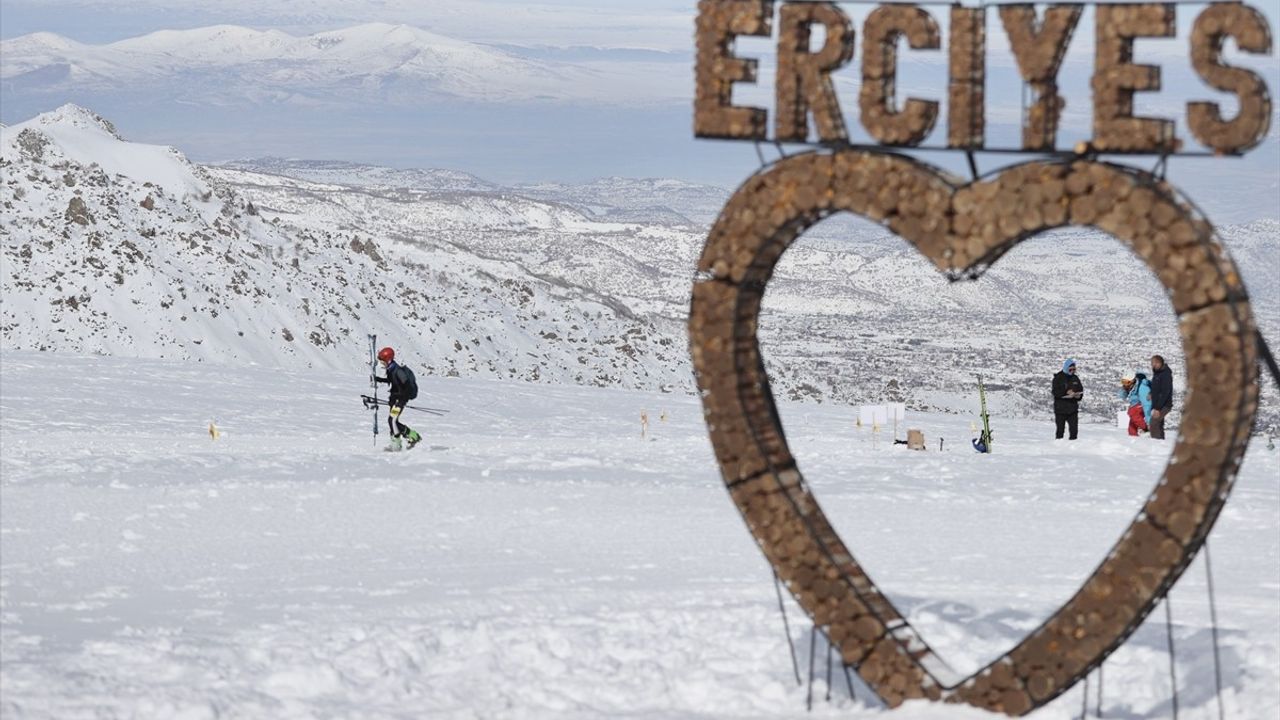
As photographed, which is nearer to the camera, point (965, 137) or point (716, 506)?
point (965, 137)

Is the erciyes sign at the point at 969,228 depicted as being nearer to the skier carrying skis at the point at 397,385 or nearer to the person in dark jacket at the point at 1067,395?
the skier carrying skis at the point at 397,385

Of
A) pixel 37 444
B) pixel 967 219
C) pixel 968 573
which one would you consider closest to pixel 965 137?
pixel 967 219

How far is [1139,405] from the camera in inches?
951

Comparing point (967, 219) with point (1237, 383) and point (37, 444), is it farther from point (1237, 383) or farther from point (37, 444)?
point (37, 444)

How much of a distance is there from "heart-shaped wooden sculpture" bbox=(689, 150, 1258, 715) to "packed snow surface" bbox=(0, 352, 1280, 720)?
0.52 metres

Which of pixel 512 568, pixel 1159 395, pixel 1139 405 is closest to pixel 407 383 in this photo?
pixel 512 568

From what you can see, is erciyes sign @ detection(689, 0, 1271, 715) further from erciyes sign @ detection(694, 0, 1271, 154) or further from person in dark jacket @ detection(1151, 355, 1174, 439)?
person in dark jacket @ detection(1151, 355, 1174, 439)

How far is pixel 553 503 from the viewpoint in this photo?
729 inches

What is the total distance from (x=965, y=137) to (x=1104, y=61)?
2.81 feet

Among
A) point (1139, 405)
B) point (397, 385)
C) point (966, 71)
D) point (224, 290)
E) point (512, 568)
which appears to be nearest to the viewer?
point (966, 71)

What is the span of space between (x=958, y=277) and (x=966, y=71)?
3.89 feet

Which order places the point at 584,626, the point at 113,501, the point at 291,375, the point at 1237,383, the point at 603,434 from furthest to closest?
the point at 291,375 < the point at 603,434 < the point at 113,501 < the point at 584,626 < the point at 1237,383

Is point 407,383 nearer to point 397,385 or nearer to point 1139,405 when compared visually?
point 397,385

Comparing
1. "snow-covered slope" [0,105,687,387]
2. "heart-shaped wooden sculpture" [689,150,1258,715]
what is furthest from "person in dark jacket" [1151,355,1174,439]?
"snow-covered slope" [0,105,687,387]
